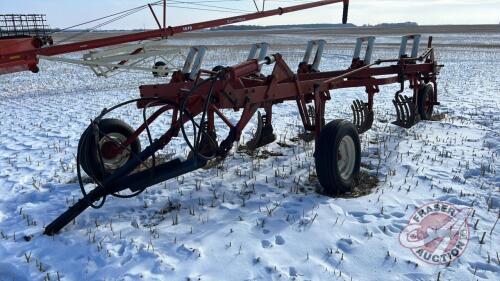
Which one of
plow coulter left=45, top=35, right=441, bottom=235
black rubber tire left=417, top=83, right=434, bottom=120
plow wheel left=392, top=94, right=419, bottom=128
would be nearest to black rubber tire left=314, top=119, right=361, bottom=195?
plow coulter left=45, top=35, right=441, bottom=235

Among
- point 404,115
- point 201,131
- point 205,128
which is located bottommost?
point 404,115

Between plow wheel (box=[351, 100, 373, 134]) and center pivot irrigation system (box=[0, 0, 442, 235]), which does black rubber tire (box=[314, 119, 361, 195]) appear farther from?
plow wheel (box=[351, 100, 373, 134])

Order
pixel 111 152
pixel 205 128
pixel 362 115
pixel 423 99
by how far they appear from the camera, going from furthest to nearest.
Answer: pixel 423 99, pixel 362 115, pixel 111 152, pixel 205 128

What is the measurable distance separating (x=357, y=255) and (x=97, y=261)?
6.77 ft

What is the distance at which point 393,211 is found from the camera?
4.20 metres

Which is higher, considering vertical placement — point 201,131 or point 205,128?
point 201,131

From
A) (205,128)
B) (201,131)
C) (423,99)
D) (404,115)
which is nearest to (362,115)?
(404,115)

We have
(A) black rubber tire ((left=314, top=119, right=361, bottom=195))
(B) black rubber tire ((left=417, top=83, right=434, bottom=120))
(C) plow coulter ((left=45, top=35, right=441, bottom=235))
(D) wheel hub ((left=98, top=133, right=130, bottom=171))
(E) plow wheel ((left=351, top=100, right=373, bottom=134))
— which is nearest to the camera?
(C) plow coulter ((left=45, top=35, right=441, bottom=235))

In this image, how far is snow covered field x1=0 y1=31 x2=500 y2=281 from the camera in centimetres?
332

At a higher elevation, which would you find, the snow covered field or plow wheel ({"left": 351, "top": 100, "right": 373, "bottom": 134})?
plow wheel ({"left": 351, "top": 100, "right": 373, "bottom": 134})

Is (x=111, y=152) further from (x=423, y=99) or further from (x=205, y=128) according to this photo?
(x=423, y=99)

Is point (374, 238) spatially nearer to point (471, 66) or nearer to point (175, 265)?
point (175, 265)

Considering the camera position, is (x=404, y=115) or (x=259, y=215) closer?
(x=259, y=215)

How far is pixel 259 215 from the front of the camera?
13.8 feet
